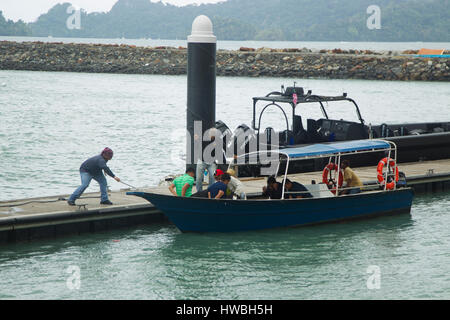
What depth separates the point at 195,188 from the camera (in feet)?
59.8

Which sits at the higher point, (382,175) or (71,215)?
(382,175)

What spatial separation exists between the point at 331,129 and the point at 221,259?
835 centimetres

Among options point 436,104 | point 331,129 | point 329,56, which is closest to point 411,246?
point 331,129

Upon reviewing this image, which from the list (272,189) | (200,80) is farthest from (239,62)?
(272,189)

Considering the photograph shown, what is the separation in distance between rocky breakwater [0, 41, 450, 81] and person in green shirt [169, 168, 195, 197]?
73709 millimetres

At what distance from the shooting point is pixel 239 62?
95.3m

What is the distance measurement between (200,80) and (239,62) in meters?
78.0

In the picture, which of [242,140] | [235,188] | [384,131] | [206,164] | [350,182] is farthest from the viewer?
[384,131]

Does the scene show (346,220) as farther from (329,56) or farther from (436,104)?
(329,56)

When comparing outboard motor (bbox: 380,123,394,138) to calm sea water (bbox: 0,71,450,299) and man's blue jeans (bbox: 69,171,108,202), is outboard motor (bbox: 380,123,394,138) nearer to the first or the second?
calm sea water (bbox: 0,71,450,299)

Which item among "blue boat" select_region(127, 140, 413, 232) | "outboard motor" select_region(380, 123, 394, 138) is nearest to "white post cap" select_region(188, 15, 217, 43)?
"blue boat" select_region(127, 140, 413, 232)

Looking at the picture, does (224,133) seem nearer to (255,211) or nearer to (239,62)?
(255,211)

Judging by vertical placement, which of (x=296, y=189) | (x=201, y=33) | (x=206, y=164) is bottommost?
(x=296, y=189)

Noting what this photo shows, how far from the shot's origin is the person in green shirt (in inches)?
635
